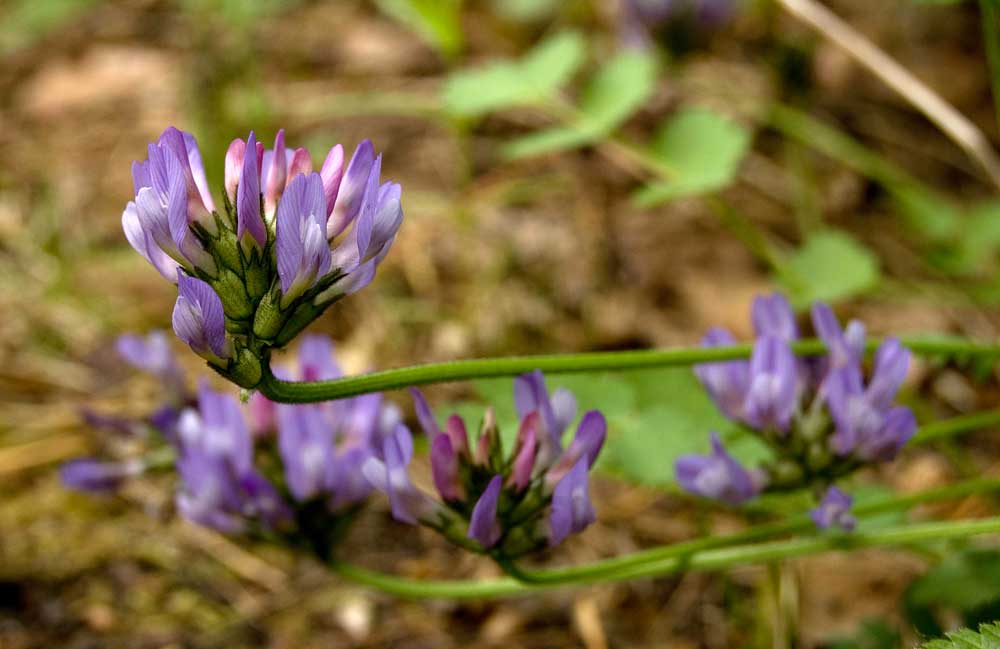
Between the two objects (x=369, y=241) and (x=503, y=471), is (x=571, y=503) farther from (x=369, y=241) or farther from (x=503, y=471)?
(x=369, y=241)

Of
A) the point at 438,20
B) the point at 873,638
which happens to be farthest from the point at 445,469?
the point at 438,20

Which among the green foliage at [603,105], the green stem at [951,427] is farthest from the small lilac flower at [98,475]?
the green stem at [951,427]

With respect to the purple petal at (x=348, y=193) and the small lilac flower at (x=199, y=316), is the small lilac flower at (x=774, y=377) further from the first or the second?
the small lilac flower at (x=199, y=316)

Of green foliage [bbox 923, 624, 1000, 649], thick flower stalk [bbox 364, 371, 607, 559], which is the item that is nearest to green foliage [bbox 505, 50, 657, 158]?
thick flower stalk [bbox 364, 371, 607, 559]

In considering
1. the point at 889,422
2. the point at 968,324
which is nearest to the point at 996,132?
the point at 968,324

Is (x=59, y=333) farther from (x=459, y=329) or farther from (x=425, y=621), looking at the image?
(x=425, y=621)

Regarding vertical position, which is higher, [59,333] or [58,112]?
[58,112]
